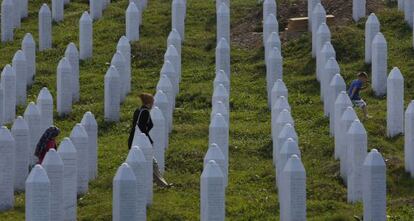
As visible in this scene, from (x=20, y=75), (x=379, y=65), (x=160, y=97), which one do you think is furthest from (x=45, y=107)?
(x=379, y=65)

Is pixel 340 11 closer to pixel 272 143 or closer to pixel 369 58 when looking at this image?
pixel 369 58

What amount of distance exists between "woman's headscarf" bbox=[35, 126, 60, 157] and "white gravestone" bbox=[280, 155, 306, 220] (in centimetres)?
389

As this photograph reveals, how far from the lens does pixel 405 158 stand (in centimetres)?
2039

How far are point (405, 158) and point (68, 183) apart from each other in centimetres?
492

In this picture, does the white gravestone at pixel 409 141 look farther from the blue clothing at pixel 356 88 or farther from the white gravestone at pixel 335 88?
the blue clothing at pixel 356 88

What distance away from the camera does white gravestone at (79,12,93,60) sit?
2783 cm

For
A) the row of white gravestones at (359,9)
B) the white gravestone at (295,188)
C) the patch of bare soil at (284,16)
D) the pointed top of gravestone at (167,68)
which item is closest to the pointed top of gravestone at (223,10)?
the patch of bare soil at (284,16)

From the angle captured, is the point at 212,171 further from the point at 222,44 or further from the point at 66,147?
the point at 222,44

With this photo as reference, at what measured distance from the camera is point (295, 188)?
57.8ft

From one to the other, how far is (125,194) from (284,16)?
14041mm

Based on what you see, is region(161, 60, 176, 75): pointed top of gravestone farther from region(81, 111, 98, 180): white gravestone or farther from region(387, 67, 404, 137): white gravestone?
region(81, 111, 98, 180): white gravestone

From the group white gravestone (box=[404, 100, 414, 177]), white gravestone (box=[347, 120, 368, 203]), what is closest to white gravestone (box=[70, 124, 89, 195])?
white gravestone (box=[347, 120, 368, 203])

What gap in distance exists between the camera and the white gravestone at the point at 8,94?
950 inches

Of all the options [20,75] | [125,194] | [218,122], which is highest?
[20,75]
